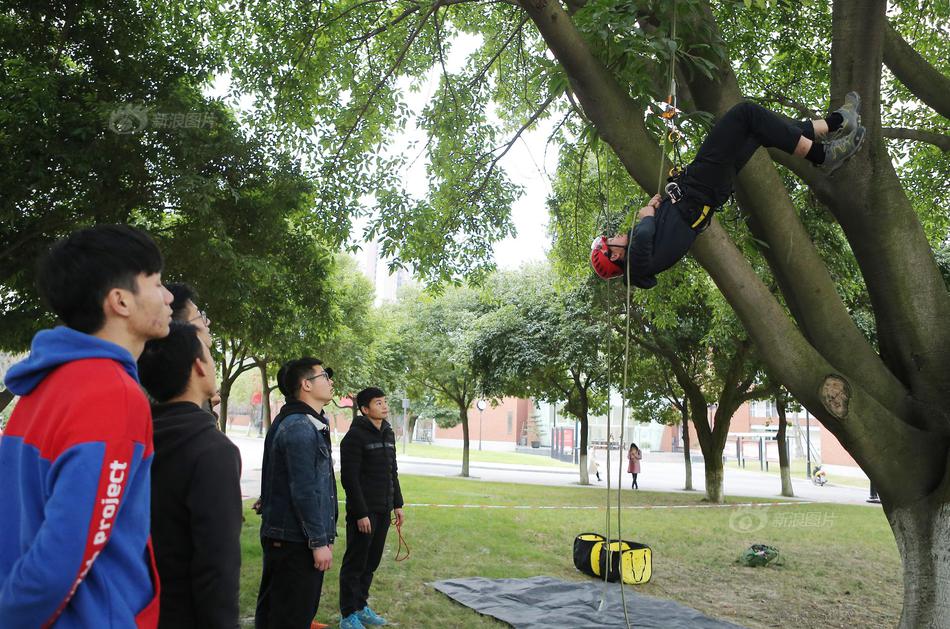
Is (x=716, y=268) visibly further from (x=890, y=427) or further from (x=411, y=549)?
(x=411, y=549)

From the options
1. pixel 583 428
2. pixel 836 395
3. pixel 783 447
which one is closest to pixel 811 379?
pixel 836 395

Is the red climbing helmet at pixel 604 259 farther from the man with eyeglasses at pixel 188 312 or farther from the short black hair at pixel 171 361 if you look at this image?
the short black hair at pixel 171 361

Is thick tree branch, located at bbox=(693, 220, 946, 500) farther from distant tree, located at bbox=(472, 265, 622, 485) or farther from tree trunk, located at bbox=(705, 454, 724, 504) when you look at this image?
tree trunk, located at bbox=(705, 454, 724, 504)

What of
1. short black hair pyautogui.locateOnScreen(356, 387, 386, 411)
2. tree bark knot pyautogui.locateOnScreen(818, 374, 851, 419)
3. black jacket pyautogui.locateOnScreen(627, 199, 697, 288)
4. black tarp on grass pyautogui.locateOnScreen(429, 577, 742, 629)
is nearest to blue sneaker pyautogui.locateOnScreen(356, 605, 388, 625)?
black tarp on grass pyautogui.locateOnScreen(429, 577, 742, 629)

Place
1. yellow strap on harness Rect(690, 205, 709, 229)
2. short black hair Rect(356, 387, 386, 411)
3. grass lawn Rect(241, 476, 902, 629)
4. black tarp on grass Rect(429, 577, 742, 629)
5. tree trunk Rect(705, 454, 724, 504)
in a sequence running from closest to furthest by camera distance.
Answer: yellow strap on harness Rect(690, 205, 709, 229)
short black hair Rect(356, 387, 386, 411)
black tarp on grass Rect(429, 577, 742, 629)
grass lawn Rect(241, 476, 902, 629)
tree trunk Rect(705, 454, 724, 504)

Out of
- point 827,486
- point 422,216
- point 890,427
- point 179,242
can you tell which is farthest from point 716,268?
point 827,486

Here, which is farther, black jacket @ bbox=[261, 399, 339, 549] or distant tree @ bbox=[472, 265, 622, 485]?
distant tree @ bbox=[472, 265, 622, 485]

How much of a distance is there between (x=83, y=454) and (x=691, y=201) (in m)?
3.37

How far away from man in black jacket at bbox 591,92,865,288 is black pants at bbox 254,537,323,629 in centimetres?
232

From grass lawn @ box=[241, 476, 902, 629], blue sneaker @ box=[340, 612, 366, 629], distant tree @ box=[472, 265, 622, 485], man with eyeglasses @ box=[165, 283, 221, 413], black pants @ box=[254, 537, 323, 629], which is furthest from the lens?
distant tree @ box=[472, 265, 622, 485]

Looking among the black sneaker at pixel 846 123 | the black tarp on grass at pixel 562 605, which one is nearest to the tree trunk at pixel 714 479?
the black tarp on grass at pixel 562 605

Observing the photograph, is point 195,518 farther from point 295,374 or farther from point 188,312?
point 295,374

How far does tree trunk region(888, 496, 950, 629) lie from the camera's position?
4.60 metres

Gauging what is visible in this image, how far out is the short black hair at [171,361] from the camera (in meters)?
2.29
